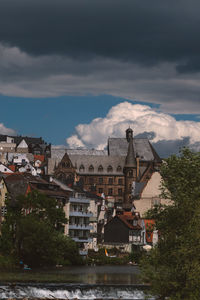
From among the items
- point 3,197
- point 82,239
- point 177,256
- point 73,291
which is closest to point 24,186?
point 3,197

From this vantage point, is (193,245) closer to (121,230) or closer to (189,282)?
(189,282)

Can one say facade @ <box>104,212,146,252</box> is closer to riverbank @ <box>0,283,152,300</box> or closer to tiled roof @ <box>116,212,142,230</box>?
tiled roof @ <box>116,212,142,230</box>

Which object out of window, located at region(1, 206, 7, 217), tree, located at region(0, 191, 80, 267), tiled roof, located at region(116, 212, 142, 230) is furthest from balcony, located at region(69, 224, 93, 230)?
tiled roof, located at region(116, 212, 142, 230)

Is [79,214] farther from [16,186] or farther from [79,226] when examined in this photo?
[16,186]

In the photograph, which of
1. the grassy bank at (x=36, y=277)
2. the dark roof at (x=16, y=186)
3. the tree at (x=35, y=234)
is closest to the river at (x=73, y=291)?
the grassy bank at (x=36, y=277)

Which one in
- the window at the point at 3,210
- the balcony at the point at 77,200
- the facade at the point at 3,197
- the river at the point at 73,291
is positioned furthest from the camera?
the balcony at the point at 77,200

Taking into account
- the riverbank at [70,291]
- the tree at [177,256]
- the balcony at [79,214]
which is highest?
the balcony at [79,214]

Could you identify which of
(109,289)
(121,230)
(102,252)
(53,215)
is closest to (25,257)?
(53,215)

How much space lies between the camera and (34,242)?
10750cm

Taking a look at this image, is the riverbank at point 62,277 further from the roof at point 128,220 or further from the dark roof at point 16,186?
the roof at point 128,220

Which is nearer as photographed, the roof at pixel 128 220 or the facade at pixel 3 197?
the facade at pixel 3 197

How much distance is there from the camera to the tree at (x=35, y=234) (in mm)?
108000

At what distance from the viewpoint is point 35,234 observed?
10762 centimetres

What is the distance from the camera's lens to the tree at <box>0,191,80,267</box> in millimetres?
108000
